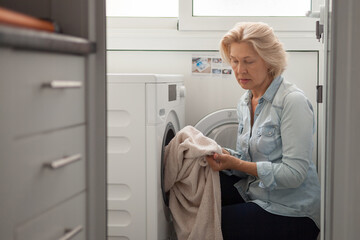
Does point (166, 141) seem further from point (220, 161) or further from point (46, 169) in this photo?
point (46, 169)

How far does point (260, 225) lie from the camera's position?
2268 mm

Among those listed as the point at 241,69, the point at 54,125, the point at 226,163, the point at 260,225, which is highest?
the point at 241,69

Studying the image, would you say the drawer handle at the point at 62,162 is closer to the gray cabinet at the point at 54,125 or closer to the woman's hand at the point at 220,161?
the gray cabinet at the point at 54,125

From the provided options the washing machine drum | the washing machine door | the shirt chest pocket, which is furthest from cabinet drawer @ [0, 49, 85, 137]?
the washing machine door

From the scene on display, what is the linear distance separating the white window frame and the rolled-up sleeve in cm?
85

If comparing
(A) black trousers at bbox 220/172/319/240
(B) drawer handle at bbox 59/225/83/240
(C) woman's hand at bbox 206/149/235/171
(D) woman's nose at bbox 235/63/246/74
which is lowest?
(A) black trousers at bbox 220/172/319/240

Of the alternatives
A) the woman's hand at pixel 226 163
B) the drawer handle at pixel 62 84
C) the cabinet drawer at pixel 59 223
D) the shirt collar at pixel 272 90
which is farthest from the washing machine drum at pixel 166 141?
the drawer handle at pixel 62 84

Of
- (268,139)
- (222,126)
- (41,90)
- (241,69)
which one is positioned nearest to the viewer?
(41,90)

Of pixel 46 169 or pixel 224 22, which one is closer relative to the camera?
pixel 46 169

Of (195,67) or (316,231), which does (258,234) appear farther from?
(195,67)

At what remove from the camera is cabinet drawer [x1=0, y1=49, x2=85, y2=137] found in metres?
0.99

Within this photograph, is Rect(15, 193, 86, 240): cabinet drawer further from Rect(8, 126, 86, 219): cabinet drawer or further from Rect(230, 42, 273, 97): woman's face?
Rect(230, 42, 273, 97): woman's face

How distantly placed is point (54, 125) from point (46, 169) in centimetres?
10

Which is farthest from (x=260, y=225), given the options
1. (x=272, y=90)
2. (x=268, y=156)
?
(x=272, y=90)
